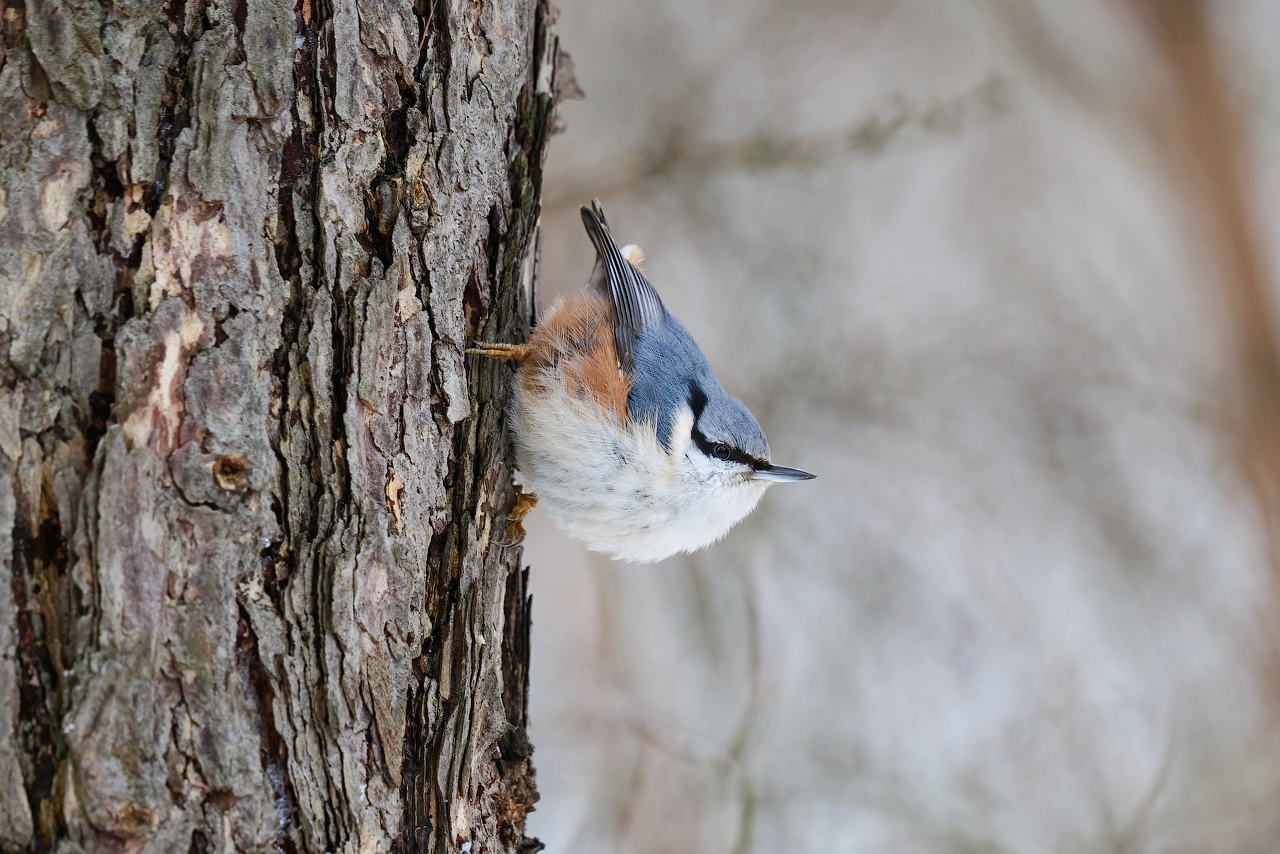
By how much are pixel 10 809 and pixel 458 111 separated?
1332 millimetres

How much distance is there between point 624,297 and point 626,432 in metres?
0.46

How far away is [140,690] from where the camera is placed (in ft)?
4.15

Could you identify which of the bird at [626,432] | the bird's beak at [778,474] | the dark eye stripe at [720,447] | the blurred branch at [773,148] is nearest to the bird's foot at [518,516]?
the bird at [626,432]

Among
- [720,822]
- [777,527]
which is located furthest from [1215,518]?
[720,822]

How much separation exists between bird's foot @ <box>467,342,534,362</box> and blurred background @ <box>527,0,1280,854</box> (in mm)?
2001

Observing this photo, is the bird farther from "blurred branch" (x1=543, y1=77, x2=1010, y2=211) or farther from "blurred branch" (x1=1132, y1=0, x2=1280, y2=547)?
"blurred branch" (x1=1132, y1=0, x2=1280, y2=547)

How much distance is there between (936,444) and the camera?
433 centimetres

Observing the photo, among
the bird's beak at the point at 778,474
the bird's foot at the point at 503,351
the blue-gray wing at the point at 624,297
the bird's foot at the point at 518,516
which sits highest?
the blue-gray wing at the point at 624,297

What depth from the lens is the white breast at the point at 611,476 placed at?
6.81 feet

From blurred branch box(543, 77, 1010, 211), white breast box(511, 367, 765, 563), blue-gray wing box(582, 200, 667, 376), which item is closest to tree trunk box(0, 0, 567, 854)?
white breast box(511, 367, 765, 563)

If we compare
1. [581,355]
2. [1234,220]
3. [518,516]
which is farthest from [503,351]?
[1234,220]

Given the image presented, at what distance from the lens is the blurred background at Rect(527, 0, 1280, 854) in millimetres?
3979

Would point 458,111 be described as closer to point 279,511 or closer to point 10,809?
point 279,511

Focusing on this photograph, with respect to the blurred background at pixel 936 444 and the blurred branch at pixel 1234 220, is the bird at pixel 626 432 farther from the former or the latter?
the blurred branch at pixel 1234 220
